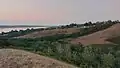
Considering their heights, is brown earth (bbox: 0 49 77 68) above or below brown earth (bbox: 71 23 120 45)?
above

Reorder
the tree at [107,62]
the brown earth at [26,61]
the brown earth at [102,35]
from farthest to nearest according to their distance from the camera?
the brown earth at [102,35] → the tree at [107,62] → the brown earth at [26,61]

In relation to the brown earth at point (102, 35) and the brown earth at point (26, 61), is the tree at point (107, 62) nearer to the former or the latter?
the brown earth at point (26, 61)

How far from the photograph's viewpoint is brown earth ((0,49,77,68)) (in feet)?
86.1

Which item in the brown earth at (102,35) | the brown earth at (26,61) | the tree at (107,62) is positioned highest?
the brown earth at (26,61)

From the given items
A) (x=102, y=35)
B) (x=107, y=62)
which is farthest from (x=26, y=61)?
(x=102, y=35)

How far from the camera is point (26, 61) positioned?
26.8 m

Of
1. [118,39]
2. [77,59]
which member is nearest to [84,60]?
[77,59]

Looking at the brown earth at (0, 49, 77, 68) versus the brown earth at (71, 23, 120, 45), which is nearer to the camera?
the brown earth at (0, 49, 77, 68)

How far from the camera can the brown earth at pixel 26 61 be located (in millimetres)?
26233

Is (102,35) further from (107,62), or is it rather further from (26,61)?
(26,61)

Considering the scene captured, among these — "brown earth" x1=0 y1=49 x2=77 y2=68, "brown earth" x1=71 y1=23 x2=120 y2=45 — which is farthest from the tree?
"brown earth" x1=71 y1=23 x2=120 y2=45

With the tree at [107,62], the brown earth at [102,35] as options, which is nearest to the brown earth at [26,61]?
the tree at [107,62]

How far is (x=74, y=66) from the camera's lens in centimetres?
2702

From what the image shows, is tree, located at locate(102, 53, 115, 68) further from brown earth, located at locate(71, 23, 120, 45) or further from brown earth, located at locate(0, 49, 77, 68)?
brown earth, located at locate(71, 23, 120, 45)
